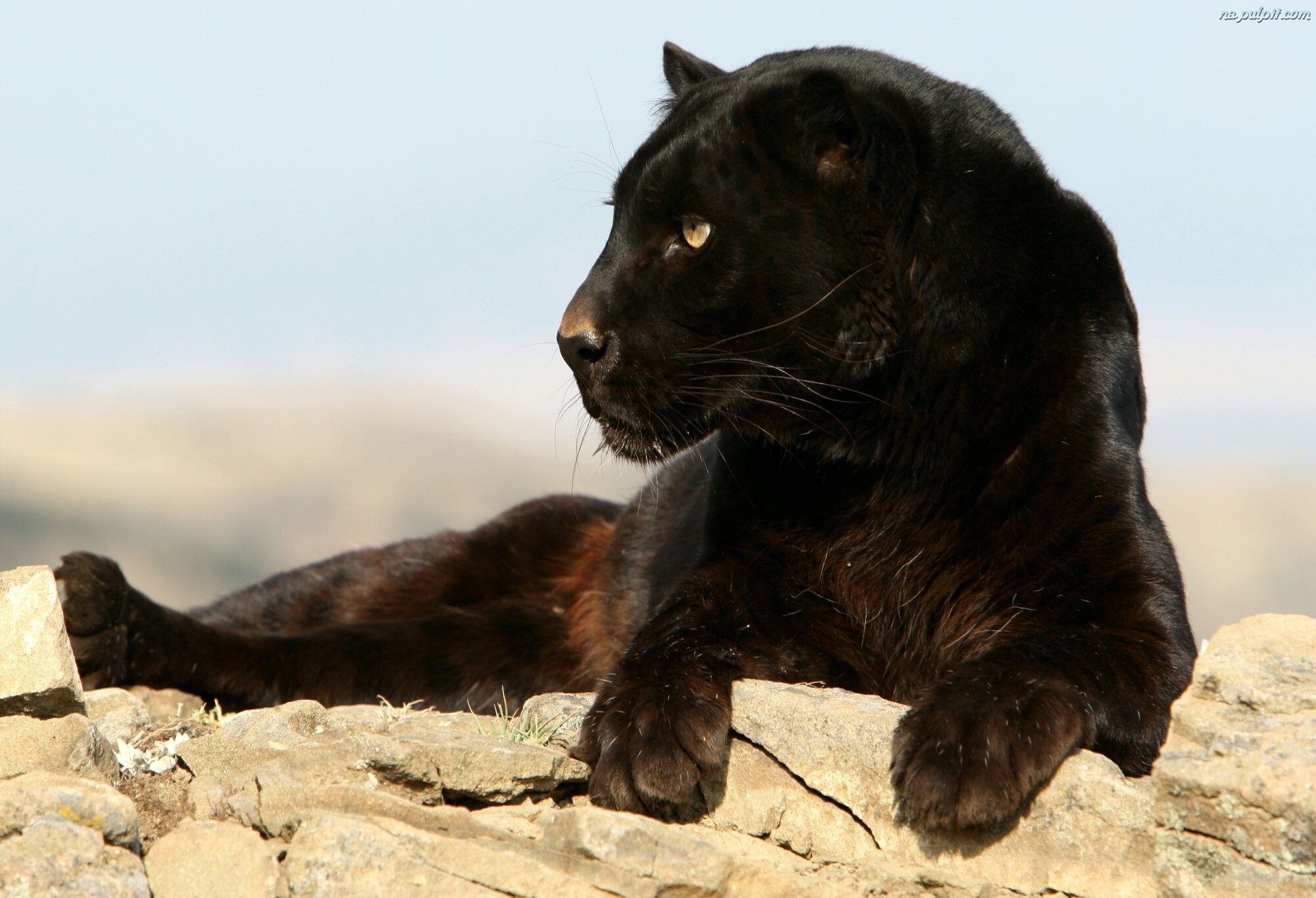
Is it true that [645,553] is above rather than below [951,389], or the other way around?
below

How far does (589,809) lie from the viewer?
2355 millimetres

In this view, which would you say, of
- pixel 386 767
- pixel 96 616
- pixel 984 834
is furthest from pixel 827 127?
pixel 96 616

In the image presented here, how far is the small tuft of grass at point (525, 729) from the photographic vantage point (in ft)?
10.6

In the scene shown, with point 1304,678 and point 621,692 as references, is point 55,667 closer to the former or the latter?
point 621,692

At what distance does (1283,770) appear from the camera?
2221mm

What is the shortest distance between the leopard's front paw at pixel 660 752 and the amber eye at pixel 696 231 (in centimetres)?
116

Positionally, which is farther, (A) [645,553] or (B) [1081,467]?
(A) [645,553]

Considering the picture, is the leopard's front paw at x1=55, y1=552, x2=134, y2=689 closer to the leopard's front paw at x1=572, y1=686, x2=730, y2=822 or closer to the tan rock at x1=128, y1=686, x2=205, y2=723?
the tan rock at x1=128, y1=686, x2=205, y2=723

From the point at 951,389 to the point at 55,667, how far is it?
2181 mm

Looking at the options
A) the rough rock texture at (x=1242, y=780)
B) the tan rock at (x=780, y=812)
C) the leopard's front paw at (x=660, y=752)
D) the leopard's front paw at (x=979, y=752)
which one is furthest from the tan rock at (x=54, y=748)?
the rough rock texture at (x=1242, y=780)

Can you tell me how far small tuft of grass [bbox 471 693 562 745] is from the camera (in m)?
3.24

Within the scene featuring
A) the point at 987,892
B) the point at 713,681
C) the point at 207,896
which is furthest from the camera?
the point at 713,681

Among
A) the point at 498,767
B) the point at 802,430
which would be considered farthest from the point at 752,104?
the point at 498,767

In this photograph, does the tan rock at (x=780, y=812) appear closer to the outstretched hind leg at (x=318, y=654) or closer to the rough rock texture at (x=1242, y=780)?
the rough rock texture at (x=1242, y=780)
